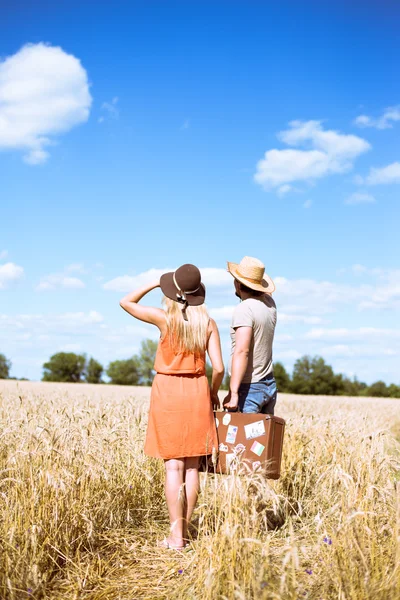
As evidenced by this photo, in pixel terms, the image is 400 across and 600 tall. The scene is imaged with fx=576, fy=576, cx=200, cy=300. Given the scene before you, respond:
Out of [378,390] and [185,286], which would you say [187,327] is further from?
[378,390]

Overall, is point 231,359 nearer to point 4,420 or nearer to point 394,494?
point 394,494

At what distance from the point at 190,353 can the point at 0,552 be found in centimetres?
186

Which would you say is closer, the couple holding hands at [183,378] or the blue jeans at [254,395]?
the couple holding hands at [183,378]

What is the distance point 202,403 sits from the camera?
446 cm

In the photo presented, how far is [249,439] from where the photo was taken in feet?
15.0

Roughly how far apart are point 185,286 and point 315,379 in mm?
67802

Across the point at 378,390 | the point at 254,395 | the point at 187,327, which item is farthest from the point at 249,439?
the point at 378,390

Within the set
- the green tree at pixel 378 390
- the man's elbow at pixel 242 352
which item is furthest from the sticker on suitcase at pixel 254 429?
the green tree at pixel 378 390

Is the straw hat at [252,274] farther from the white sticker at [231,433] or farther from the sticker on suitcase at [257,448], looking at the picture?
the sticker on suitcase at [257,448]

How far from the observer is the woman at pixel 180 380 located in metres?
4.41

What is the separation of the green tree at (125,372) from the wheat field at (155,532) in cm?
7627

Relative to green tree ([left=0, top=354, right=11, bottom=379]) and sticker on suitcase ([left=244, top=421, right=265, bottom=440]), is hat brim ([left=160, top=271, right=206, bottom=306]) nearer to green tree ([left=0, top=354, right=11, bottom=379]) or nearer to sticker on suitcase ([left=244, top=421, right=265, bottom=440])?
sticker on suitcase ([left=244, top=421, right=265, bottom=440])

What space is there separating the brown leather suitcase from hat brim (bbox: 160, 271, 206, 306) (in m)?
0.95

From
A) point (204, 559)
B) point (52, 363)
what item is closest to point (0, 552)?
point (204, 559)
